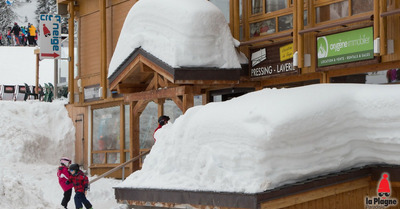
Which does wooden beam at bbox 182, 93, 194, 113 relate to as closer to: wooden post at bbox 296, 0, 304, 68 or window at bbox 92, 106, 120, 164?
wooden post at bbox 296, 0, 304, 68

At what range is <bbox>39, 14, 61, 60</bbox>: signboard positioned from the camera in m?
26.3

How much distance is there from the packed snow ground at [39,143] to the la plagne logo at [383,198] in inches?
355

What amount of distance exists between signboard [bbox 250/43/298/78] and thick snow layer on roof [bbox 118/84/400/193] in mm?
4860

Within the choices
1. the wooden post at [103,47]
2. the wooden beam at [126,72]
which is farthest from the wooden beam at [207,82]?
the wooden post at [103,47]

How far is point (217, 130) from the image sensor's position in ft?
33.8

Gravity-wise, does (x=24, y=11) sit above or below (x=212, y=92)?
above

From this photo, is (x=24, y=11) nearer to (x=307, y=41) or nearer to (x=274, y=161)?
(x=307, y=41)

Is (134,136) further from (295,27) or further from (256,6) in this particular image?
(295,27)

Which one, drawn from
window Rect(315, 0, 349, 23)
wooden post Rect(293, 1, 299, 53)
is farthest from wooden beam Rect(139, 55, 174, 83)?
window Rect(315, 0, 349, 23)

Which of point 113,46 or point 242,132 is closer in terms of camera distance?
point 242,132

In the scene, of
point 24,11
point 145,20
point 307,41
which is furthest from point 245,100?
point 24,11

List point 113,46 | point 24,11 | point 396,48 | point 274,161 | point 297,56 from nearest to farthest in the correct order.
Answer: point 274,161 → point 396,48 → point 297,56 → point 113,46 → point 24,11

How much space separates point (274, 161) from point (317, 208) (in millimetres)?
1106

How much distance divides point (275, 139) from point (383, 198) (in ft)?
7.18
